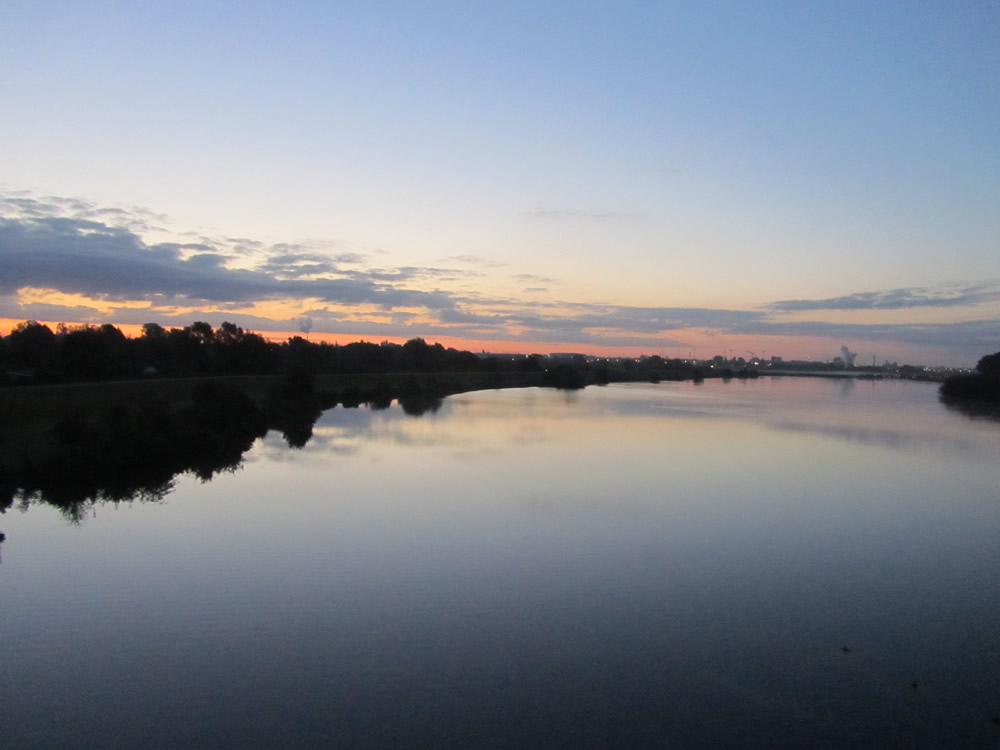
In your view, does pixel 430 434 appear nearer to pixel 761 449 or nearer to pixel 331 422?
pixel 331 422

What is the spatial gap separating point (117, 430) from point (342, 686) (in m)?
10.0

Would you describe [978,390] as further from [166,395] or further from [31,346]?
[31,346]

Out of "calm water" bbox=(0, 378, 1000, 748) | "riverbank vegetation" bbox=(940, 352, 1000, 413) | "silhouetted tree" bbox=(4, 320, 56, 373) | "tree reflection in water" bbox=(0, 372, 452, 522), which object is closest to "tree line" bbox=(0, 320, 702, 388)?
"silhouetted tree" bbox=(4, 320, 56, 373)

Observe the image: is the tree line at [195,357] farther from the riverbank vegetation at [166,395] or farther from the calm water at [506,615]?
the calm water at [506,615]

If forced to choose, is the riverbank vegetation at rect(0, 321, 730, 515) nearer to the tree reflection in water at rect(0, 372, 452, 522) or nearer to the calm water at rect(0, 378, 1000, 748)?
the tree reflection in water at rect(0, 372, 452, 522)

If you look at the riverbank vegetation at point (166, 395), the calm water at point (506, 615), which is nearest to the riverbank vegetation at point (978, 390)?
the riverbank vegetation at point (166, 395)

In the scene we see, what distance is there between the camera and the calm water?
4.24 metres

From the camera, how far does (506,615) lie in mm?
5801

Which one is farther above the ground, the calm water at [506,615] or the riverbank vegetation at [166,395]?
the riverbank vegetation at [166,395]

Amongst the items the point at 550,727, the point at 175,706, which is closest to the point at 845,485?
the point at 550,727

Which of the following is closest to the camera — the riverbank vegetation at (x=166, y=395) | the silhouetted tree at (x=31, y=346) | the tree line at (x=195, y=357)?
the riverbank vegetation at (x=166, y=395)

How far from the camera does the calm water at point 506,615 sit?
4242mm

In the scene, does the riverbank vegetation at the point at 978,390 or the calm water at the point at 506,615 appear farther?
the riverbank vegetation at the point at 978,390

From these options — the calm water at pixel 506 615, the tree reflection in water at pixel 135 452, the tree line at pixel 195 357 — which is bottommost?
the calm water at pixel 506 615
